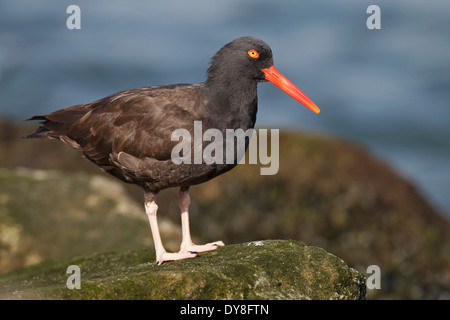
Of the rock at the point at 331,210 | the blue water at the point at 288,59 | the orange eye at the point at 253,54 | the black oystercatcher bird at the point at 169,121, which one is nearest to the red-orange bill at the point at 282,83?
the black oystercatcher bird at the point at 169,121

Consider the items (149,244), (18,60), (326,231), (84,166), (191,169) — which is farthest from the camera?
(18,60)

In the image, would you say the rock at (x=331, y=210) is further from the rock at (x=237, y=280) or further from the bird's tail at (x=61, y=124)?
the rock at (x=237, y=280)

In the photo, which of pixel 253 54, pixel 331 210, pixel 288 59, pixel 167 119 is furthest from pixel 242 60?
pixel 288 59

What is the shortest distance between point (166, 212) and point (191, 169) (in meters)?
4.24

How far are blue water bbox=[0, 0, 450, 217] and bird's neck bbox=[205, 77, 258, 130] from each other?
1186 cm

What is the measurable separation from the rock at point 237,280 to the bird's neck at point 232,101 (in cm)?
137

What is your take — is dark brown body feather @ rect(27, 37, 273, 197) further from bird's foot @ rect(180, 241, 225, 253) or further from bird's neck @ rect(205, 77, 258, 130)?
bird's foot @ rect(180, 241, 225, 253)

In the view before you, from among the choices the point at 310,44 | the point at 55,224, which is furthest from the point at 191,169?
the point at 310,44

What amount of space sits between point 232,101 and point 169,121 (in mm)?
735

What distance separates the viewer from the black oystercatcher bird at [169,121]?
6586 millimetres

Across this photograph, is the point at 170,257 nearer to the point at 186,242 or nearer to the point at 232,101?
A: the point at 186,242

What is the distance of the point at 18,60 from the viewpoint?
2281 cm
